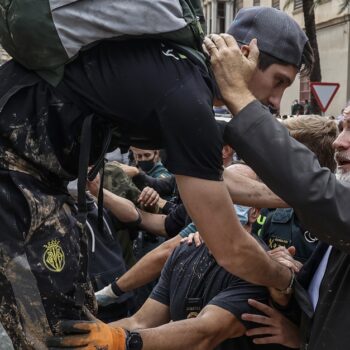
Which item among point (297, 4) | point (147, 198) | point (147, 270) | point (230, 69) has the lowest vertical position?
Result: point (297, 4)

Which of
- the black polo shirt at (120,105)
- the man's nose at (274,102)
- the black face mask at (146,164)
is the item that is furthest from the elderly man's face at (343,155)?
the black face mask at (146,164)

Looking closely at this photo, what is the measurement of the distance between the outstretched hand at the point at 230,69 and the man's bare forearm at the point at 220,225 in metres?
0.26

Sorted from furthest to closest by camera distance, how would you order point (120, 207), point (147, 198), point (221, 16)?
point (221, 16)
point (147, 198)
point (120, 207)

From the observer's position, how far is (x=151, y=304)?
9.82ft

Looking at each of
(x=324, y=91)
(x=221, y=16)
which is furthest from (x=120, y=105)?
(x=221, y=16)

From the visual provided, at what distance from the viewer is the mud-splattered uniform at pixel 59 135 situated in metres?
1.76

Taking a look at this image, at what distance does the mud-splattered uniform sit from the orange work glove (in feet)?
0.10

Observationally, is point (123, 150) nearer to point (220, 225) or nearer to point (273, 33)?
point (220, 225)

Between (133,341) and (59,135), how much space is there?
2.33 feet

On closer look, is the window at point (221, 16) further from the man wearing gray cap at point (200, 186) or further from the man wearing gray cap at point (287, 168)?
the man wearing gray cap at point (287, 168)

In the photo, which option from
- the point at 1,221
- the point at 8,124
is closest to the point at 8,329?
the point at 1,221

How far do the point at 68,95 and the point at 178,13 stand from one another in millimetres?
384

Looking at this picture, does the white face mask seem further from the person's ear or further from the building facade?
the building facade

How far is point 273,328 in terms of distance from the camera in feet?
8.11
